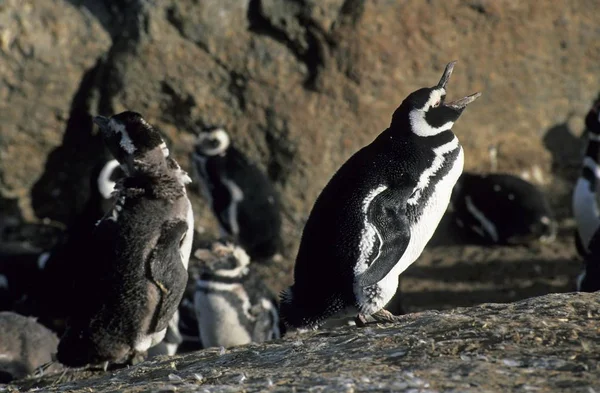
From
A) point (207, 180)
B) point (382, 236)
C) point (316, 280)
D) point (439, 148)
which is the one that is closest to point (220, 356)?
point (316, 280)

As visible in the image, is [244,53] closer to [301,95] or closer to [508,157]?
[301,95]

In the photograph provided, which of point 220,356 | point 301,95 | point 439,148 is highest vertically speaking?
point 301,95

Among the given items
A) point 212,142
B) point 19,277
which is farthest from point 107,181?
point 212,142

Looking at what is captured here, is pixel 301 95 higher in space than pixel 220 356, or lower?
higher

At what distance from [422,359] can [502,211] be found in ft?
17.2

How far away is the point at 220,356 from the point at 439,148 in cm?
134

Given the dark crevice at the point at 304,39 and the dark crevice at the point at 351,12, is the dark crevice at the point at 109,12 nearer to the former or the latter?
the dark crevice at the point at 304,39

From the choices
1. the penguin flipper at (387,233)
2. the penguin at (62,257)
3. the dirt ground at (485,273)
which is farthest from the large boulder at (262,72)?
the penguin flipper at (387,233)

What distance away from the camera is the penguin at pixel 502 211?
9148 millimetres

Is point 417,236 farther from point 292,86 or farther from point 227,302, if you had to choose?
point 292,86

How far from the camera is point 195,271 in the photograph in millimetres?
8273

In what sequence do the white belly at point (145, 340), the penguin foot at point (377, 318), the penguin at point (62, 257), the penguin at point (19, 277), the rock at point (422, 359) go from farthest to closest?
the penguin at point (19, 277)
the penguin at point (62, 257)
the white belly at point (145, 340)
the penguin foot at point (377, 318)
the rock at point (422, 359)

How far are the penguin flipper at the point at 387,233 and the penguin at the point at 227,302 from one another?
214cm

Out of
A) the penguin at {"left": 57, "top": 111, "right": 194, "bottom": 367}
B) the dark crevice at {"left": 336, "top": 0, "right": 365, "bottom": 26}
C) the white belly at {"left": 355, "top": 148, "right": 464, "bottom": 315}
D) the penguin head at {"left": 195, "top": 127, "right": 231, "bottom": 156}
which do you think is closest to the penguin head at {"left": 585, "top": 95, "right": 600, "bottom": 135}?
the dark crevice at {"left": 336, "top": 0, "right": 365, "bottom": 26}
